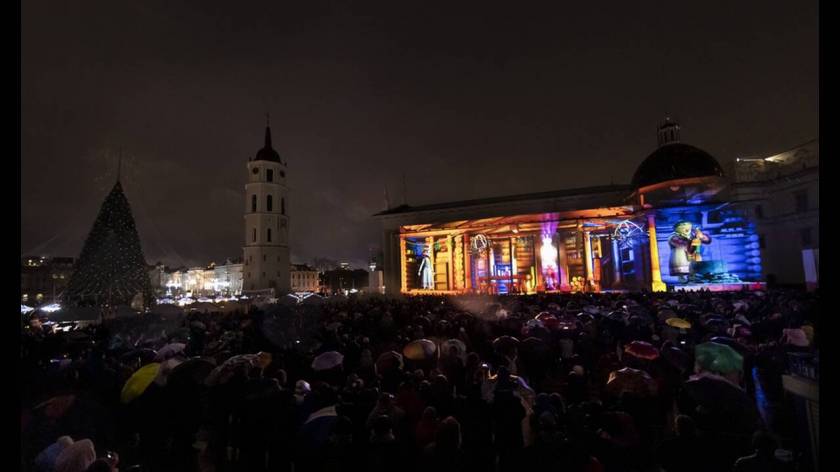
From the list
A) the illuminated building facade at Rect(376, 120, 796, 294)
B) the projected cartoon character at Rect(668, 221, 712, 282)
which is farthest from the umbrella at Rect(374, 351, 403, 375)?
the projected cartoon character at Rect(668, 221, 712, 282)

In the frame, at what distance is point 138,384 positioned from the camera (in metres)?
6.29

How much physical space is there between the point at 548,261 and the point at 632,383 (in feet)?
110

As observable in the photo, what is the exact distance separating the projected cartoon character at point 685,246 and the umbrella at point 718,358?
2871 cm

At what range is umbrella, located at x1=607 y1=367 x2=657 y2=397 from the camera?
536cm

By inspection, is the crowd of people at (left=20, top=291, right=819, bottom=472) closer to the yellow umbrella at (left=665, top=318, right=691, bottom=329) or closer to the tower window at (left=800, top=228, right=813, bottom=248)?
the yellow umbrella at (left=665, top=318, right=691, bottom=329)

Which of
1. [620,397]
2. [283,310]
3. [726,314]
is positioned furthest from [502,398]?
[283,310]

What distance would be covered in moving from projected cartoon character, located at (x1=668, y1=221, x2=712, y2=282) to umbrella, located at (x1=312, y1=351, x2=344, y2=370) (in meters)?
32.4

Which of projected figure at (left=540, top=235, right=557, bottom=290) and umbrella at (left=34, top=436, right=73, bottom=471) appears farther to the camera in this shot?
projected figure at (left=540, top=235, right=557, bottom=290)

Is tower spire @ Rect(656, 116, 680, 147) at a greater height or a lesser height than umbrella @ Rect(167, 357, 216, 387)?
greater

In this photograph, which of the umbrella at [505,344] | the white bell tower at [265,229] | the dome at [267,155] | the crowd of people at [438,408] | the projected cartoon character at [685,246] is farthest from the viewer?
the dome at [267,155]

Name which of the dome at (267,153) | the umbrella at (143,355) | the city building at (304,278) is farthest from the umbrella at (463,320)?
the city building at (304,278)

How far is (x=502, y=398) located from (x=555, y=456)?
44.9 inches

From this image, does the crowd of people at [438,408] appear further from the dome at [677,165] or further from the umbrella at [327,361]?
the dome at [677,165]

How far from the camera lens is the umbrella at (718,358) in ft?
22.3
